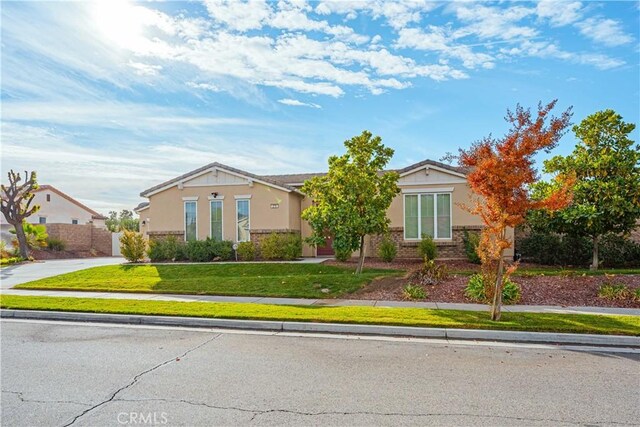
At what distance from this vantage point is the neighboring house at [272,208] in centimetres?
1819

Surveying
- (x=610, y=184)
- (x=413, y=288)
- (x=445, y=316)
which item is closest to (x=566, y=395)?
(x=445, y=316)

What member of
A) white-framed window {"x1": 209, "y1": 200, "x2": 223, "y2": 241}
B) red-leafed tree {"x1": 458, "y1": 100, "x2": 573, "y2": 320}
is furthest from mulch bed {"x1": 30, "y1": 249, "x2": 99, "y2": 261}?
red-leafed tree {"x1": 458, "y1": 100, "x2": 573, "y2": 320}

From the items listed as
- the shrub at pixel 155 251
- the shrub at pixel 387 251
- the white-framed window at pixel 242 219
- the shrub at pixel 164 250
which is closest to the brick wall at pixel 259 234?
the white-framed window at pixel 242 219

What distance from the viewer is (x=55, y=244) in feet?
91.9

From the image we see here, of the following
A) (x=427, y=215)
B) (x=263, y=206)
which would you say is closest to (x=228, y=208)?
(x=263, y=206)

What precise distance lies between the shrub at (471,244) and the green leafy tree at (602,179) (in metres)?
2.84

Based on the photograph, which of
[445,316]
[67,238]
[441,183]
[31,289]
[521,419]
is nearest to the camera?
[521,419]

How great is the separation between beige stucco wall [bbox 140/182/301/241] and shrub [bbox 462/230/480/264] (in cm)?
761

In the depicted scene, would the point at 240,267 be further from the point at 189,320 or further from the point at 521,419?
the point at 521,419

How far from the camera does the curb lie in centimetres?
712

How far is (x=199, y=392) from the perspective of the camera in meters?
4.92

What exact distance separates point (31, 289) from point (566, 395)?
14659 millimetres

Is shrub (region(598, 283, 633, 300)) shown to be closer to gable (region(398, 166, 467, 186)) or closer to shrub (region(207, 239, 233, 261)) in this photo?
gable (region(398, 166, 467, 186))

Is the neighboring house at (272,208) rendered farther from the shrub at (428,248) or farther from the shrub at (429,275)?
the shrub at (429,275)
